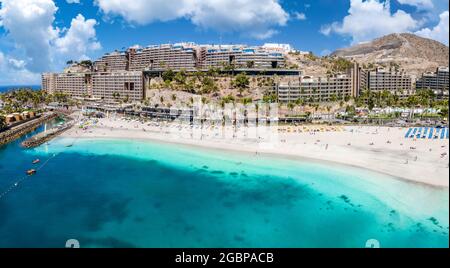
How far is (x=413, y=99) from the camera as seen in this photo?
8562 centimetres

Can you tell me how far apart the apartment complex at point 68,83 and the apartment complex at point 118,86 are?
7241 millimetres

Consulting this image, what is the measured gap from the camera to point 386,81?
114 m

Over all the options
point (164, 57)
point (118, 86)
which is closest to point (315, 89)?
point (164, 57)

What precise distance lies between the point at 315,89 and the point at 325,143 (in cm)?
3894

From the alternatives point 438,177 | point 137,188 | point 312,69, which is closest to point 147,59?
point 312,69

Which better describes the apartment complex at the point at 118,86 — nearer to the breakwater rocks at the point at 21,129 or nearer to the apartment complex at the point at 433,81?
the breakwater rocks at the point at 21,129

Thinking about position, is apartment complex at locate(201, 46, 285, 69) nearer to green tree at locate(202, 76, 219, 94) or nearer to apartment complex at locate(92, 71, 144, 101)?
green tree at locate(202, 76, 219, 94)

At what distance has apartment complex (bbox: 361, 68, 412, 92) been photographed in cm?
11231

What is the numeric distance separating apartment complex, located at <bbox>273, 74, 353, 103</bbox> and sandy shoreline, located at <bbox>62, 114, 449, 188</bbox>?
71.9 ft

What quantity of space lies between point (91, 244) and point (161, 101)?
65655 millimetres

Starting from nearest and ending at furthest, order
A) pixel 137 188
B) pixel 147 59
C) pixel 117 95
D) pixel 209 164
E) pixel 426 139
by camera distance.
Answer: pixel 137 188, pixel 209 164, pixel 426 139, pixel 117 95, pixel 147 59

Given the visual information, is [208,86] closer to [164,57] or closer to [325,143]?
[164,57]
